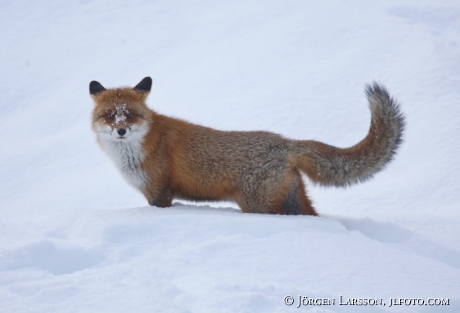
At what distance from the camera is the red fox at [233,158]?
5168 mm

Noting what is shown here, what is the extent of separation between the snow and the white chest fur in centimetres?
54

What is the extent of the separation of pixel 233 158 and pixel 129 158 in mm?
1157

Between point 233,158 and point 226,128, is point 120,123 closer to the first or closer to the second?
point 233,158

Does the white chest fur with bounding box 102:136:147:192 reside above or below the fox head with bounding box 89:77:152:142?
below

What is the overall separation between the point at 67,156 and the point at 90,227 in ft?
21.4

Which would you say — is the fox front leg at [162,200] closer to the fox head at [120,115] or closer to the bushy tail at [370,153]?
the fox head at [120,115]

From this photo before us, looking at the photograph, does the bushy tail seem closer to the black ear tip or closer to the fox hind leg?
the fox hind leg

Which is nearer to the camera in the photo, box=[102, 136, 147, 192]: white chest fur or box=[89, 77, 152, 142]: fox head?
box=[89, 77, 152, 142]: fox head

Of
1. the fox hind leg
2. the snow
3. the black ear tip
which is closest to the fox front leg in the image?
the snow

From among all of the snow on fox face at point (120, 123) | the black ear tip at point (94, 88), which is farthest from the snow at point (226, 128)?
the black ear tip at point (94, 88)

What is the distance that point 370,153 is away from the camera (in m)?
5.16

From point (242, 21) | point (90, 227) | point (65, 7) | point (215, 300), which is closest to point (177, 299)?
point (215, 300)

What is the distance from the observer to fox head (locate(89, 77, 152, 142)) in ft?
17.0

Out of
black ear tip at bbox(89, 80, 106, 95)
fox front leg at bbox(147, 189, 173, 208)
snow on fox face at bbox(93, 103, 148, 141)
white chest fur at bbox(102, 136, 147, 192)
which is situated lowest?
fox front leg at bbox(147, 189, 173, 208)
